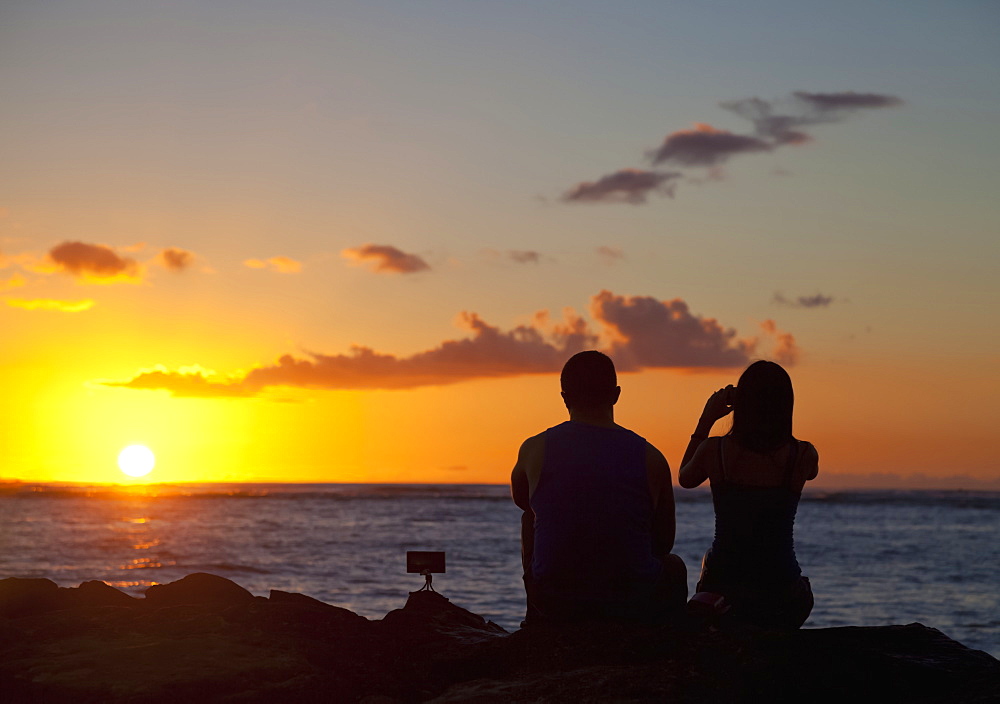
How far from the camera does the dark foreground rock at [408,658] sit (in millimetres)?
4352

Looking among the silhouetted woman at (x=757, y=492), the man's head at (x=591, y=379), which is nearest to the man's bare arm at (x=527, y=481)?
the man's head at (x=591, y=379)

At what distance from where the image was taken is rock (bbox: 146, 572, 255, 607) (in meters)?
7.39

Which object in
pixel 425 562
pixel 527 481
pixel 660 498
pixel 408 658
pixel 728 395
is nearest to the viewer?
pixel 660 498

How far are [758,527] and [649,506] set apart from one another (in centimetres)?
59

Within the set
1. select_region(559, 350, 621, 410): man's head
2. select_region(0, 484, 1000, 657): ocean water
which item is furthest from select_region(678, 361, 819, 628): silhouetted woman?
select_region(0, 484, 1000, 657): ocean water

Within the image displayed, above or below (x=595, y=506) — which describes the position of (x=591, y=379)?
above

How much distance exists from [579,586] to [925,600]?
18.4 metres

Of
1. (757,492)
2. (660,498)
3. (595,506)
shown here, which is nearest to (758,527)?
(757,492)

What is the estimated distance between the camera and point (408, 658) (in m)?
5.79

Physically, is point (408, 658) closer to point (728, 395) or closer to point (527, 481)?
point (527, 481)

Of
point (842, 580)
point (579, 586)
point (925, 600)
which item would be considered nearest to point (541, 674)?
point (579, 586)

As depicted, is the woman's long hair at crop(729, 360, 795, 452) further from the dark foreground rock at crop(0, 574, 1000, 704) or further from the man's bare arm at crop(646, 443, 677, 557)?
the dark foreground rock at crop(0, 574, 1000, 704)

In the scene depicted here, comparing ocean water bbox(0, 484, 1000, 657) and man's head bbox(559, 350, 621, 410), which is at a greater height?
man's head bbox(559, 350, 621, 410)

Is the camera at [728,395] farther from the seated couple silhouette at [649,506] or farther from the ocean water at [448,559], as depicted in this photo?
the ocean water at [448,559]
